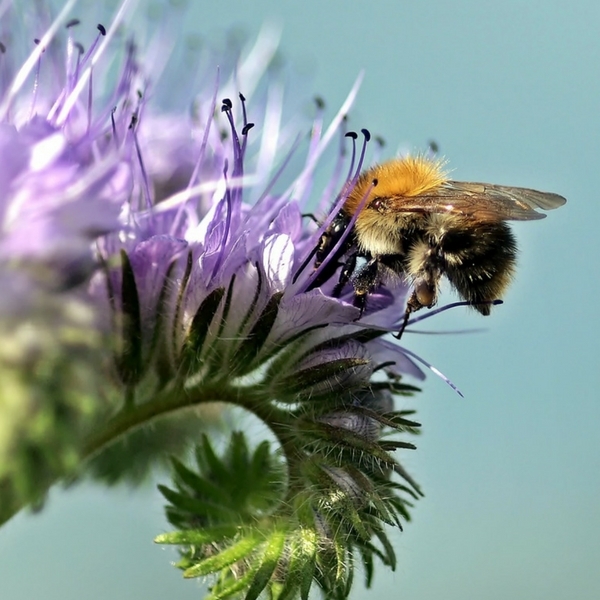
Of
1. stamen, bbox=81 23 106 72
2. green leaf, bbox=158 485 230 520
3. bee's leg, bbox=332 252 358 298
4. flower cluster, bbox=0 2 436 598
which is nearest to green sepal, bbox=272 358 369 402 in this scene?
flower cluster, bbox=0 2 436 598

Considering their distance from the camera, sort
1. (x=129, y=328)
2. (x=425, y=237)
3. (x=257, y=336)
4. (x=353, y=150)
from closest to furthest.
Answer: (x=129, y=328) → (x=257, y=336) → (x=425, y=237) → (x=353, y=150)

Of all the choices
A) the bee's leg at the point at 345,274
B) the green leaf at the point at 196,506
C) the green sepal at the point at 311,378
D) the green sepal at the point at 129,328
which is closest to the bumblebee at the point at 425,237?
the bee's leg at the point at 345,274

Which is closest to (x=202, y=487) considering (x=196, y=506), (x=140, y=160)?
(x=196, y=506)

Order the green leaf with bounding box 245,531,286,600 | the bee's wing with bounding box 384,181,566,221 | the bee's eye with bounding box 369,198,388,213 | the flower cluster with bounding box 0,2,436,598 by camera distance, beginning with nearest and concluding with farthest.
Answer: the flower cluster with bounding box 0,2,436,598
the green leaf with bounding box 245,531,286,600
the bee's wing with bounding box 384,181,566,221
the bee's eye with bounding box 369,198,388,213

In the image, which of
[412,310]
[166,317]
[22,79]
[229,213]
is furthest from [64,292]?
[412,310]

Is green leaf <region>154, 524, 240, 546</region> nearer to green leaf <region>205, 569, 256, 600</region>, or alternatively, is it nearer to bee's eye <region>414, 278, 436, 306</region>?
green leaf <region>205, 569, 256, 600</region>

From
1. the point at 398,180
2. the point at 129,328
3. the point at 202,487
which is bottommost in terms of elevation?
the point at 202,487

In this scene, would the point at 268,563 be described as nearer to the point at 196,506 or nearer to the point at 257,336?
the point at 196,506

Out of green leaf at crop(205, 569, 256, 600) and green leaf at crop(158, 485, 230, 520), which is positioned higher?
green leaf at crop(158, 485, 230, 520)

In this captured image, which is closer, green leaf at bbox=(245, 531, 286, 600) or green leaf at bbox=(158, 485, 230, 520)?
green leaf at bbox=(245, 531, 286, 600)
